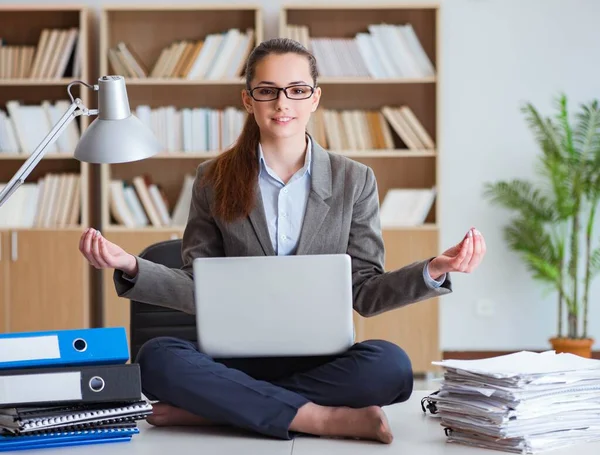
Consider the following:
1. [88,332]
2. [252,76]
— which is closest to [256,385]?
[88,332]

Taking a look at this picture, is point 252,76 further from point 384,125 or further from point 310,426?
point 384,125

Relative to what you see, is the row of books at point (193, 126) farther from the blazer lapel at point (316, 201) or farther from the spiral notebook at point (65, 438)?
the spiral notebook at point (65, 438)

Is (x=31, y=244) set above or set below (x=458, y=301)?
above

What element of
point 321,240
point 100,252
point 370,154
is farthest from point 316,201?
point 370,154

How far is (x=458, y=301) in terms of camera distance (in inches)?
214

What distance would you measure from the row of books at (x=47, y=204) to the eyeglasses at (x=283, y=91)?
297 cm

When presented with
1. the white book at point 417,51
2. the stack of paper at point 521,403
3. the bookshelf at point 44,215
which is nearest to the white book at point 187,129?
the bookshelf at point 44,215

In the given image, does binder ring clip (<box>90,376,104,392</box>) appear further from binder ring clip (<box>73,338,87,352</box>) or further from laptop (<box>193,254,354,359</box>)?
laptop (<box>193,254,354,359</box>)

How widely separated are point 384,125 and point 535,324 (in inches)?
55.6

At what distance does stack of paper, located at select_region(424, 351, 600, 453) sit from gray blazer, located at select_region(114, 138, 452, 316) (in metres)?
0.36

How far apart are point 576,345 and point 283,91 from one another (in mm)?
3195

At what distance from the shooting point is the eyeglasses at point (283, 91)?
7.67 ft

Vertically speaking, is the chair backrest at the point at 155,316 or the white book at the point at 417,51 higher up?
the white book at the point at 417,51

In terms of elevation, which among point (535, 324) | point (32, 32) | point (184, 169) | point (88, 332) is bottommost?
point (535, 324)
